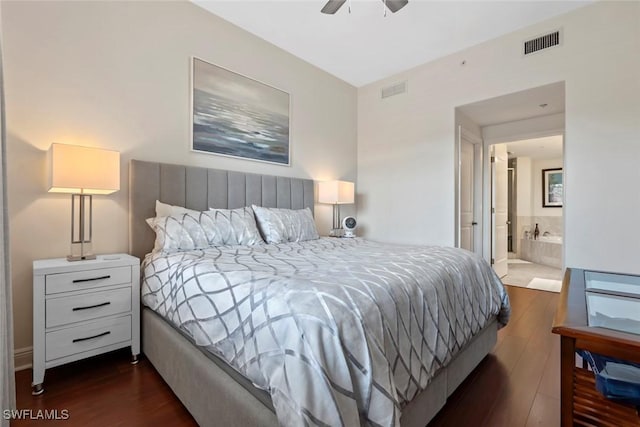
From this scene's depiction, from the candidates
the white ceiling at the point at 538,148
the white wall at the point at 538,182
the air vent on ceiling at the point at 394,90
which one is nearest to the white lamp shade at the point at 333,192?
the air vent on ceiling at the point at 394,90

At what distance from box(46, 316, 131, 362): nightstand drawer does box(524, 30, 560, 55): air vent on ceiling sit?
4.33 meters

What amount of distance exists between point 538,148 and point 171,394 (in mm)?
7185

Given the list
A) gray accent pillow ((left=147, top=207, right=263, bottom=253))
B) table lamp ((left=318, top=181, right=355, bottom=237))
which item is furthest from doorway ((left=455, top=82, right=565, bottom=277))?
gray accent pillow ((left=147, top=207, right=263, bottom=253))

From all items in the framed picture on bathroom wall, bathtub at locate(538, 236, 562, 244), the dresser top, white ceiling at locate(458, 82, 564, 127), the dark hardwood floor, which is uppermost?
white ceiling at locate(458, 82, 564, 127)

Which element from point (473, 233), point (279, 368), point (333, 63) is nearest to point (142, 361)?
point (279, 368)

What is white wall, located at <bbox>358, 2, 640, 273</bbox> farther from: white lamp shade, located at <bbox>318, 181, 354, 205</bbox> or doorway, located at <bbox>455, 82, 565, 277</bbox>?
white lamp shade, located at <bbox>318, 181, 354, 205</bbox>

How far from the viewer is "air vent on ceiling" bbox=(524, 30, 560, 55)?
2917mm

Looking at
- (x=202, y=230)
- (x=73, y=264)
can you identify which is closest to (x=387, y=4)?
(x=202, y=230)

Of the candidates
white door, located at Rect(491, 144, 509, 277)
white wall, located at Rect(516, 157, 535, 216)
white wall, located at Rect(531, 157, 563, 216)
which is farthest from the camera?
white wall, located at Rect(516, 157, 535, 216)

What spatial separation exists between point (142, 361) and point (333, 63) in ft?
12.3

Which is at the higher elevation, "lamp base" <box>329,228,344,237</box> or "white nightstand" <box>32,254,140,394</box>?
"lamp base" <box>329,228,344,237</box>

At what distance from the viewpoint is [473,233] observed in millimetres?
4555

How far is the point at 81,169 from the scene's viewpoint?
1.88 metres

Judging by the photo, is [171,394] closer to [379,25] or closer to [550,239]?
[379,25]
